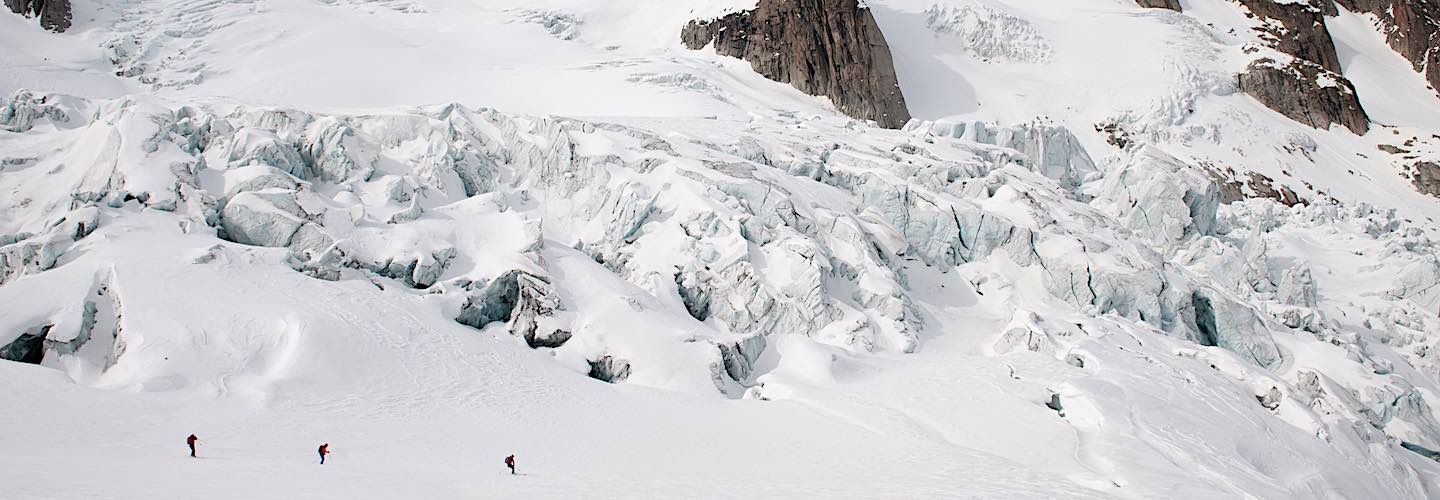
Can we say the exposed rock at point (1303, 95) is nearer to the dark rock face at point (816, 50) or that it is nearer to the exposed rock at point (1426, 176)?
the exposed rock at point (1426, 176)

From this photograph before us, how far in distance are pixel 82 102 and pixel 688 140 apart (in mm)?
24499

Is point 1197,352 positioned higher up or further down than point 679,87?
further down

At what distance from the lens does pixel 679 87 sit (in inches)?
2050

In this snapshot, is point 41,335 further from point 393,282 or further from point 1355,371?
point 1355,371

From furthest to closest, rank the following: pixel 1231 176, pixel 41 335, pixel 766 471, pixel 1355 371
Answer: pixel 1231 176 < pixel 1355 371 < pixel 41 335 < pixel 766 471

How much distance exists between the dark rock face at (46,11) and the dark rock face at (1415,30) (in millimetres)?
113335

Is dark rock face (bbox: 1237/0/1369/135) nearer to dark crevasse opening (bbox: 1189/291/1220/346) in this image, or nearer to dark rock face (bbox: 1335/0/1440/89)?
dark rock face (bbox: 1335/0/1440/89)

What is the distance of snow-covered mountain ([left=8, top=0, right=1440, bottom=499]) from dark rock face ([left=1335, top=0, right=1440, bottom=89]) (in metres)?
38.1

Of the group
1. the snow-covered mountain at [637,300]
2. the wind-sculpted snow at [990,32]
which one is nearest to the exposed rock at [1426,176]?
the snow-covered mountain at [637,300]

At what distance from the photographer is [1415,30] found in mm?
82812

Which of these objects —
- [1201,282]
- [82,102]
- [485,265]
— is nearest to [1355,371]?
[1201,282]

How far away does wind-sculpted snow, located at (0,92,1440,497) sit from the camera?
2291cm

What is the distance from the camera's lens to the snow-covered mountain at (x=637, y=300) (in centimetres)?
1775

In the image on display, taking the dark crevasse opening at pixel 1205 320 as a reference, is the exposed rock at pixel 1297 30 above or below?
above
